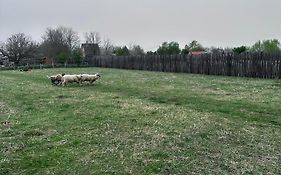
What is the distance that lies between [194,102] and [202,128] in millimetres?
4514

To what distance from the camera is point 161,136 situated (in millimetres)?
7793

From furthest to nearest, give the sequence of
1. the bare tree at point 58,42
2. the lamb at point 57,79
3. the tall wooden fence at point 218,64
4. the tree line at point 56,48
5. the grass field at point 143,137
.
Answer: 1. the bare tree at point 58,42
2. the tree line at point 56,48
3. the tall wooden fence at point 218,64
4. the lamb at point 57,79
5. the grass field at point 143,137

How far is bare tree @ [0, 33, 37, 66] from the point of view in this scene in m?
69.2

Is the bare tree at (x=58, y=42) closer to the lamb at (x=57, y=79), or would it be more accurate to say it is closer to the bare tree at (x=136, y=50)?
the bare tree at (x=136, y=50)

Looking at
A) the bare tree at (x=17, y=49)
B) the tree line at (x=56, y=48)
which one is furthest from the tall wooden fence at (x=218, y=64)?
the bare tree at (x=17, y=49)

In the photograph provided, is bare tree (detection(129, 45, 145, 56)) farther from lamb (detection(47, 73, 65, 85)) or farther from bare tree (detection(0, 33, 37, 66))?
lamb (detection(47, 73, 65, 85))

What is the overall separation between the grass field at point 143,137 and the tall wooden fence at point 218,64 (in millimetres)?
12856

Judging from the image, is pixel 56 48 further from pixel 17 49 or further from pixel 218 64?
pixel 218 64

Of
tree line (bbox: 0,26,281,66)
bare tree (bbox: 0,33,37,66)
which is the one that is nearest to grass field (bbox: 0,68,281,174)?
tree line (bbox: 0,26,281,66)

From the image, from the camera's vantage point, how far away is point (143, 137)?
7805 millimetres

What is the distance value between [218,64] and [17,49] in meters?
52.2

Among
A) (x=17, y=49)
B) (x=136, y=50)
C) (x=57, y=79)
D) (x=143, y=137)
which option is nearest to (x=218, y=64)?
(x=57, y=79)

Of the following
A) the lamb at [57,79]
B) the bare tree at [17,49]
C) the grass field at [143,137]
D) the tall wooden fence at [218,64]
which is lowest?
the grass field at [143,137]

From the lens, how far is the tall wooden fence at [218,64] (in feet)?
82.4
